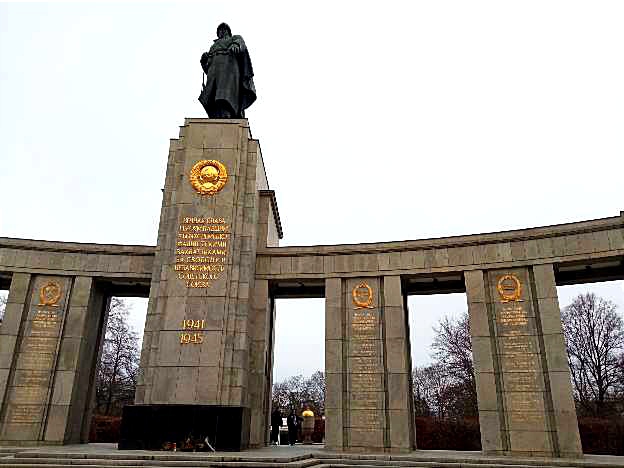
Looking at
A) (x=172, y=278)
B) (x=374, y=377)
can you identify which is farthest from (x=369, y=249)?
(x=172, y=278)

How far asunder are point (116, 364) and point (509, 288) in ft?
97.7

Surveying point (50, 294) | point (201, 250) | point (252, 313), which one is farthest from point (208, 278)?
point (50, 294)

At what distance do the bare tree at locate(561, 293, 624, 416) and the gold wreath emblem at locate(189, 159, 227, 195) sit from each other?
85.0ft

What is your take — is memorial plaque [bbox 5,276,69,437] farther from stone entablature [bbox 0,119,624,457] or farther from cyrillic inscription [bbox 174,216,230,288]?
cyrillic inscription [bbox 174,216,230,288]

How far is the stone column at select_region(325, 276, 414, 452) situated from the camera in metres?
16.3

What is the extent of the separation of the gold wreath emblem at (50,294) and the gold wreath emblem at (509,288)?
16.5 metres

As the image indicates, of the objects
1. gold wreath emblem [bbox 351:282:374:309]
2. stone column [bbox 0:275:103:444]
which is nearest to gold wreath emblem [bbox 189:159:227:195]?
stone column [bbox 0:275:103:444]

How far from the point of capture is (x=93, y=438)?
910 inches

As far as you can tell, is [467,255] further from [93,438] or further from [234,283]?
[93,438]

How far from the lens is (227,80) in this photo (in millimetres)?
20891

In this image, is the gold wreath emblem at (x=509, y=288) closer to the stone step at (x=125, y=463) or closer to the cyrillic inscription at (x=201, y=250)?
the stone step at (x=125, y=463)

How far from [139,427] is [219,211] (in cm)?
791

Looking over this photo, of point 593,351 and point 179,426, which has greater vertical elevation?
point 593,351

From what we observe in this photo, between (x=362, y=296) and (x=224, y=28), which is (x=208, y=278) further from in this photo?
(x=224, y=28)
